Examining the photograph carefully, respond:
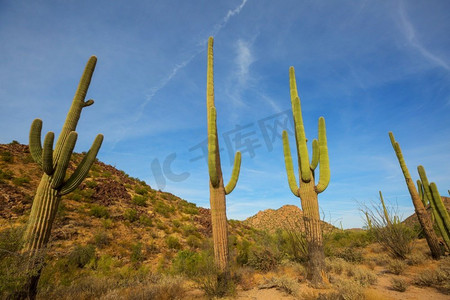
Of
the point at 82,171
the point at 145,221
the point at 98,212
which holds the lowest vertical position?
the point at 145,221

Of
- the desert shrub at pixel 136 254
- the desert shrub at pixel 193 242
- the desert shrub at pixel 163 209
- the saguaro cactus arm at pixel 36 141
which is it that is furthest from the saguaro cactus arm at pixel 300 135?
the desert shrub at pixel 163 209

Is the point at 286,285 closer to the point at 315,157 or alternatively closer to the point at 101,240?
the point at 315,157

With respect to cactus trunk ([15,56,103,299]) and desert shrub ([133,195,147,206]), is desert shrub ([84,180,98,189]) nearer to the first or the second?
desert shrub ([133,195,147,206])

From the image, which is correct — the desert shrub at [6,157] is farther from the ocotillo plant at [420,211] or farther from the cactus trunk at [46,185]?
the ocotillo plant at [420,211]

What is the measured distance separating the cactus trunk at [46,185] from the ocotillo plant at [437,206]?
13164 mm

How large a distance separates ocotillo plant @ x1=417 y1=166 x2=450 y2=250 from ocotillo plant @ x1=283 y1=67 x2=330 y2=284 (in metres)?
5.68

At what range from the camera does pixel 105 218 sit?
45.3ft

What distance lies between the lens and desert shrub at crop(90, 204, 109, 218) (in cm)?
1366

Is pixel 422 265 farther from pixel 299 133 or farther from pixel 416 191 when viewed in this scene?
pixel 299 133

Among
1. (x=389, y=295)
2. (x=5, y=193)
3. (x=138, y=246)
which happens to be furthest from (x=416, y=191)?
(x=5, y=193)

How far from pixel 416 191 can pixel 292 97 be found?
757 cm

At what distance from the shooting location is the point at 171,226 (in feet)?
52.9

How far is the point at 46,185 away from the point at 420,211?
1428 cm

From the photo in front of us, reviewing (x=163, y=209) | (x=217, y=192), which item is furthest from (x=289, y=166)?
(x=163, y=209)
